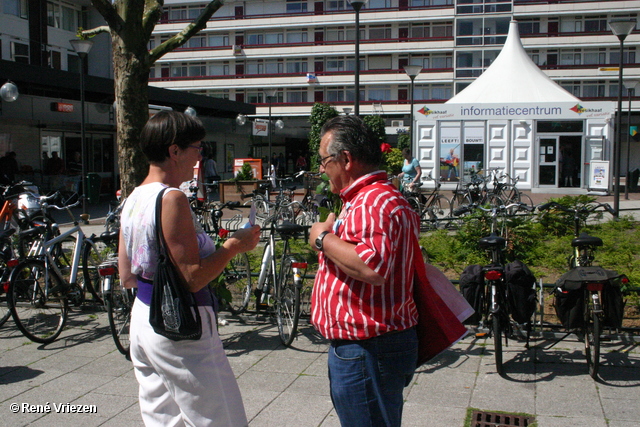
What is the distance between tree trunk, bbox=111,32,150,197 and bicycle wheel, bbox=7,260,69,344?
1.85 meters

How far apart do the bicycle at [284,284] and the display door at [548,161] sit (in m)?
20.3

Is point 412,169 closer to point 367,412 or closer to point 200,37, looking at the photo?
point 367,412

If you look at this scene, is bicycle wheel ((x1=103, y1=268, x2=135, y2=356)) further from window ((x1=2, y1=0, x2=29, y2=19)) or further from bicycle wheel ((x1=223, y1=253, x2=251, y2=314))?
window ((x1=2, y1=0, x2=29, y2=19))

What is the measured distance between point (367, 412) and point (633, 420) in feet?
7.30

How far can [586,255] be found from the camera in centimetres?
500

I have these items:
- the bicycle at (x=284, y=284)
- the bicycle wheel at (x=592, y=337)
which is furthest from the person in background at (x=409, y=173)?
the bicycle wheel at (x=592, y=337)

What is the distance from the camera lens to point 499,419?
12.7 feet

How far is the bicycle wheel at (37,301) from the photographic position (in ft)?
18.4

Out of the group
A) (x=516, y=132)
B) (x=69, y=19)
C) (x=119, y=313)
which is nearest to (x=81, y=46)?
(x=119, y=313)

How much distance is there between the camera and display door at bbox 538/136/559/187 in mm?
24156

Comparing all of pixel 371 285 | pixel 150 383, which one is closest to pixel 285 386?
pixel 150 383

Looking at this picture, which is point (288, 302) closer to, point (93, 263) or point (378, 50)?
point (93, 263)

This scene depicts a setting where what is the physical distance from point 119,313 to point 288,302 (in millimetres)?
1411

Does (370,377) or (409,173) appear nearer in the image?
(370,377)
